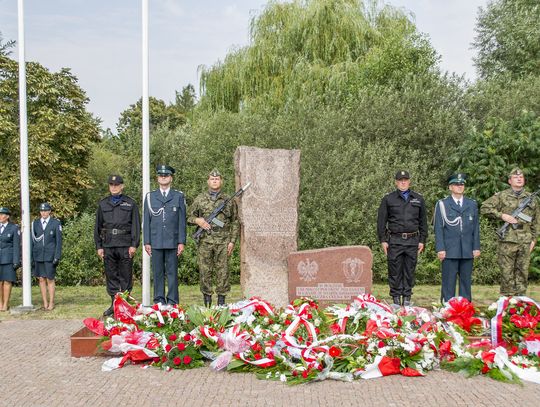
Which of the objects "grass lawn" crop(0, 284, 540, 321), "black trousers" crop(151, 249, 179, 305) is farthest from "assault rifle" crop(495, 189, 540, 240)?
"black trousers" crop(151, 249, 179, 305)

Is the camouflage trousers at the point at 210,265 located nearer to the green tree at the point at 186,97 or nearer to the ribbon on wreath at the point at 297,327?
the ribbon on wreath at the point at 297,327

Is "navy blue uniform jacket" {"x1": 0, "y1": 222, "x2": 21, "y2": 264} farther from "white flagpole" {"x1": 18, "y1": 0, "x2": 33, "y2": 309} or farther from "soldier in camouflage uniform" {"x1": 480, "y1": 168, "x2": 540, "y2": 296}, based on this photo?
"soldier in camouflage uniform" {"x1": 480, "y1": 168, "x2": 540, "y2": 296}

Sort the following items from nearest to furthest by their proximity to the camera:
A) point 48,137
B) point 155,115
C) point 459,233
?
point 459,233, point 48,137, point 155,115

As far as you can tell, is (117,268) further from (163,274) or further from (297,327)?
(297,327)

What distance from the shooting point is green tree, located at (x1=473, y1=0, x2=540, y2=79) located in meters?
23.4

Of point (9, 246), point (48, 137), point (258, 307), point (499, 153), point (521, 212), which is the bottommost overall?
point (258, 307)

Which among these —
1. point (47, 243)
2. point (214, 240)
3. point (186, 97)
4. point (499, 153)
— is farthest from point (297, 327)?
point (186, 97)

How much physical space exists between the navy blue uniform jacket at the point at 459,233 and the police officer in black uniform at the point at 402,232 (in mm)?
279

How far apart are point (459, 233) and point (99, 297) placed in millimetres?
7008

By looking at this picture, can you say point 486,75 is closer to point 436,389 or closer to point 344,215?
point 344,215

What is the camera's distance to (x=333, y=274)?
356 inches

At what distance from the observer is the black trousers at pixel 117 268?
30.5 ft

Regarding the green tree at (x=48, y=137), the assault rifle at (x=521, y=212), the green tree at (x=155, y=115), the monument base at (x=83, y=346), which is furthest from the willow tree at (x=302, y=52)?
the green tree at (x=155, y=115)

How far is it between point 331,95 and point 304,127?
6.67ft
